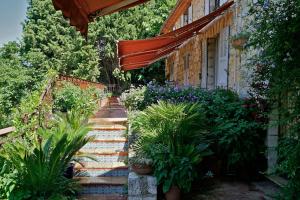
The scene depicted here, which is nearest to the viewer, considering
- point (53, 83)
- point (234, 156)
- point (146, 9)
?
point (234, 156)

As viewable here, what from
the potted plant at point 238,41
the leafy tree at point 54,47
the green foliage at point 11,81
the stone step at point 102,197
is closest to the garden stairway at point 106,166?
the stone step at point 102,197

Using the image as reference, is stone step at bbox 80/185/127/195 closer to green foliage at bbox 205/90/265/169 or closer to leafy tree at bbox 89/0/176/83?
green foliage at bbox 205/90/265/169

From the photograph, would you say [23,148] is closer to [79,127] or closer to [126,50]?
[79,127]

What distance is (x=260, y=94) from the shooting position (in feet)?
19.9

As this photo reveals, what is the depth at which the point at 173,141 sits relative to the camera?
578cm

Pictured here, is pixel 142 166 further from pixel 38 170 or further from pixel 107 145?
pixel 107 145

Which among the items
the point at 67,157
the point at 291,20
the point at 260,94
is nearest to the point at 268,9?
the point at 291,20

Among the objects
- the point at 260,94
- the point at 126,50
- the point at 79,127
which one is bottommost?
the point at 79,127

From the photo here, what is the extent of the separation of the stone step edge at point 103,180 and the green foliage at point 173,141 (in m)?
0.84

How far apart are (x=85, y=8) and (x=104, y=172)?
448 centimetres

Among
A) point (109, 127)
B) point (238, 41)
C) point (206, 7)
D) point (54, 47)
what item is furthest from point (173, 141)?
point (54, 47)

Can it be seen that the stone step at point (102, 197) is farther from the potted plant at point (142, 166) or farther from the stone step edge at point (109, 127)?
the stone step edge at point (109, 127)

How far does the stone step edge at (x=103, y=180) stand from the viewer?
667cm

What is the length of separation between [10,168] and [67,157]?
92cm
